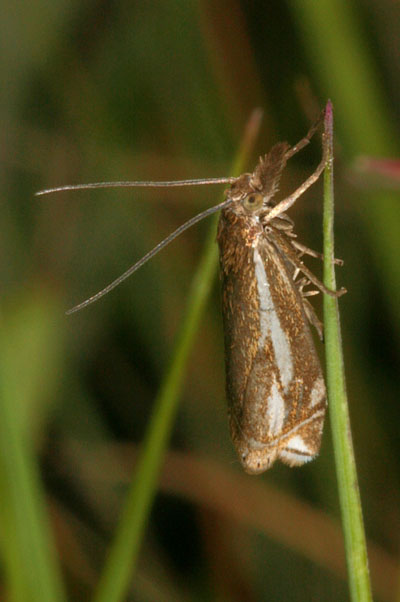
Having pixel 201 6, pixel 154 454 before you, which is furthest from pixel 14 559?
pixel 201 6

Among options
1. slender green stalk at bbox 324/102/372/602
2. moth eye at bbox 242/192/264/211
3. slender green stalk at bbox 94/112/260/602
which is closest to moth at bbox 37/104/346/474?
moth eye at bbox 242/192/264/211

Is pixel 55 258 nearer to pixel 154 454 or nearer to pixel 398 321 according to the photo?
pixel 398 321

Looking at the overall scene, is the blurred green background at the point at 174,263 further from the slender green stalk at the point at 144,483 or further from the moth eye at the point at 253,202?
the slender green stalk at the point at 144,483

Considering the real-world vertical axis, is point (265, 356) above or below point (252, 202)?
below

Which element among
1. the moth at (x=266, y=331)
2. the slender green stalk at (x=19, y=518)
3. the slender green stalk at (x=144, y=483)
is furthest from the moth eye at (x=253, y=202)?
the slender green stalk at (x=19, y=518)

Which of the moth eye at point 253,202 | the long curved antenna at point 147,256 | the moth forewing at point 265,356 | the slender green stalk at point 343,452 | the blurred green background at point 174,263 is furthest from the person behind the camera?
the blurred green background at point 174,263

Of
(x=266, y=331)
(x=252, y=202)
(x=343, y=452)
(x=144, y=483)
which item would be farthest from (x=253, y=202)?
(x=343, y=452)

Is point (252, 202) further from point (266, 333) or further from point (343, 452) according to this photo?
point (343, 452)
